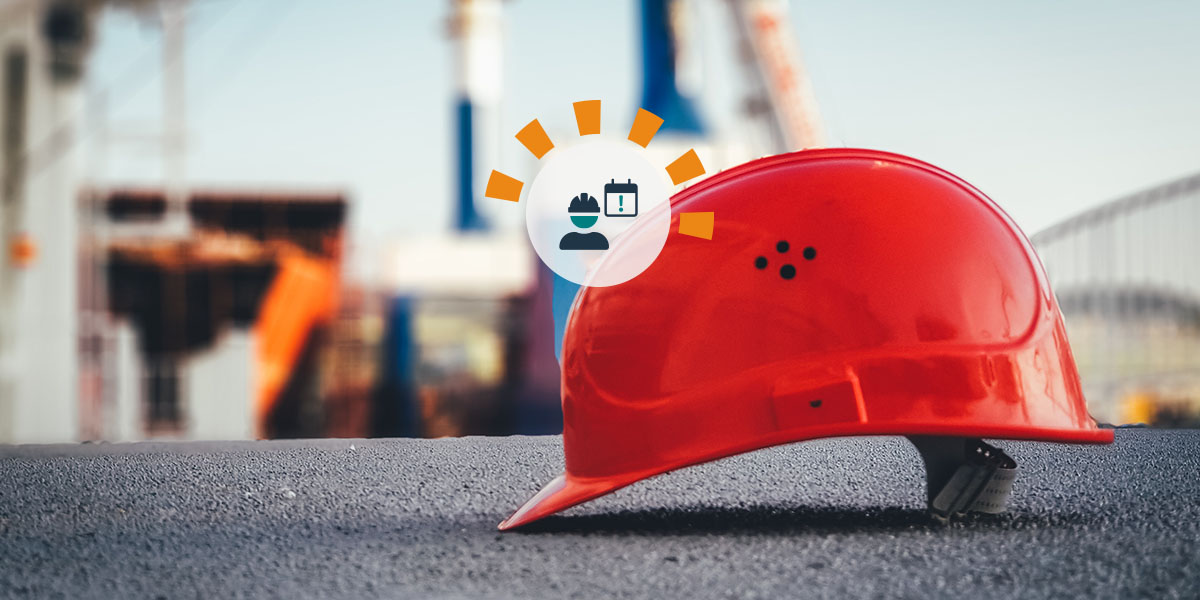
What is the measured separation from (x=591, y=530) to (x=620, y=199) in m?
0.73

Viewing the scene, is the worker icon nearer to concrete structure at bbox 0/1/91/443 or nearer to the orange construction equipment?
concrete structure at bbox 0/1/91/443

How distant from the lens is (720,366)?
155 cm

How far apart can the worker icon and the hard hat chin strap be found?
74cm

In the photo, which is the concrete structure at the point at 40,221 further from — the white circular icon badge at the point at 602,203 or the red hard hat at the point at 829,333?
the red hard hat at the point at 829,333

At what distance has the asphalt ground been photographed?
1173mm

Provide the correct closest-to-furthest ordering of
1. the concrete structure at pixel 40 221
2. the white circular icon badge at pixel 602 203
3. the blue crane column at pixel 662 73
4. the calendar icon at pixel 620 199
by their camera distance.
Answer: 1. the white circular icon badge at pixel 602 203
2. the calendar icon at pixel 620 199
3. the concrete structure at pixel 40 221
4. the blue crane column at pixel 662 73

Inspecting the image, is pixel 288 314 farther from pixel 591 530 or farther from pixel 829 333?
pixel 829 333

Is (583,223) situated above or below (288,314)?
above

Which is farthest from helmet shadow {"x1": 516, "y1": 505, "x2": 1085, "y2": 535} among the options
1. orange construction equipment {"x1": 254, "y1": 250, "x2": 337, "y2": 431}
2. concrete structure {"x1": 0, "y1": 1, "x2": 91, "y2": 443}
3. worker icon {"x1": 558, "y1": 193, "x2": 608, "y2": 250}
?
orange construction equipment {"x1": 254, "y1": 250, "x2": 337, "y2": 431}

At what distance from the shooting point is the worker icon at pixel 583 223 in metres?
2.06

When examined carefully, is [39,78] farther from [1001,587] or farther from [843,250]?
[1001,587]

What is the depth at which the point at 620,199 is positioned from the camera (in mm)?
2059

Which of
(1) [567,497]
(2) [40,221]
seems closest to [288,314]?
(2) [40,221]

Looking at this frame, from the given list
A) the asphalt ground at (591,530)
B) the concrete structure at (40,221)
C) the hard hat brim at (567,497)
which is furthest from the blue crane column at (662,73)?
the hard hat brim at (567,497)
